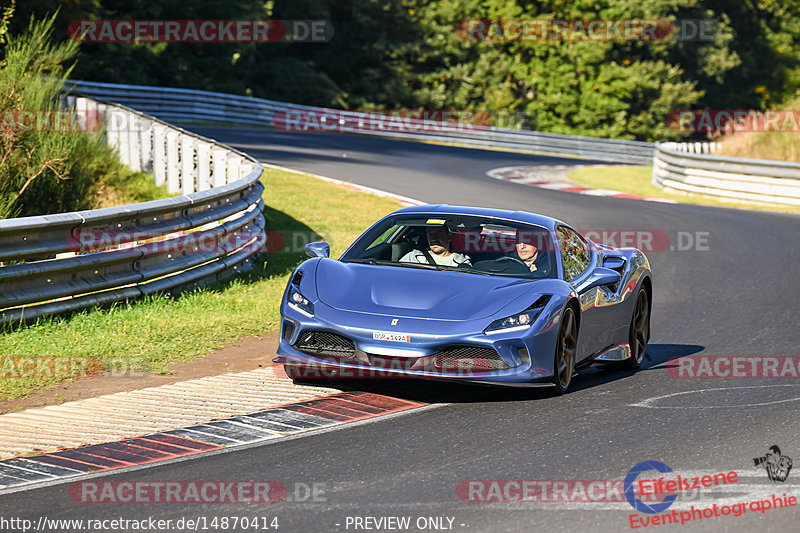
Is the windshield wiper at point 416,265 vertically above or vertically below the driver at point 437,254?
below

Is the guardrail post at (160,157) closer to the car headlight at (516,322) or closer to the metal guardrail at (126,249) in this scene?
the metal guardrail at (126,249)

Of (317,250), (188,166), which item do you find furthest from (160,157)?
(317,250)

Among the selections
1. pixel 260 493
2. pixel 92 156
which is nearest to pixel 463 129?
pixel 92 156

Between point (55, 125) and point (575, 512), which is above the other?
point (55, 125)

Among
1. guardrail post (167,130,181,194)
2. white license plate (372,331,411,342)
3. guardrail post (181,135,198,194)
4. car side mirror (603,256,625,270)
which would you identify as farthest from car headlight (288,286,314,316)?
guardrail post (167,130,181,194)

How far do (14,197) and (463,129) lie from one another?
98.6 ft

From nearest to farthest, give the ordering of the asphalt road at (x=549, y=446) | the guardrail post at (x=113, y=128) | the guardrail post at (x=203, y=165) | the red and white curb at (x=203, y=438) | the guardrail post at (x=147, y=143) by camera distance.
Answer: the asphalt road at (x=549, y=446)
the red and white curb at (x=203, y=438)
the guardrail post at (x=203, y=165)
the guardrail post at (x=147, y=143)
the guardrail post at (x=113, y=128)

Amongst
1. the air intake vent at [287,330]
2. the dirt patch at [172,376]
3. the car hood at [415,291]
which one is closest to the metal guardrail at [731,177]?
the dirt patch at [172,376]

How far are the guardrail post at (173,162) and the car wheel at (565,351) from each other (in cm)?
1012

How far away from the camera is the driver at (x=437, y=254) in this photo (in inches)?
330

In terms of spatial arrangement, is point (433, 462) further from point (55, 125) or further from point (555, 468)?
point (55, 125)

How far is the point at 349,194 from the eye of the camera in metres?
20.5

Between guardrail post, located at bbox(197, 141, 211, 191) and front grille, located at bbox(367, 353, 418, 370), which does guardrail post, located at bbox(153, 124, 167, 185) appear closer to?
guardrail post, located at bbox(197, 141, 211, 191)

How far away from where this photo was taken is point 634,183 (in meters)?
29.5
